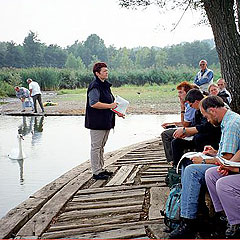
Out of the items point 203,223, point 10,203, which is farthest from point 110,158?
point 203,223

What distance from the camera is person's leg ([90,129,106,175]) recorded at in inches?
218

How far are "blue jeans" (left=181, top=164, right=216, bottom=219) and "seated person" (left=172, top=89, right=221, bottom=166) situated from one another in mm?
841

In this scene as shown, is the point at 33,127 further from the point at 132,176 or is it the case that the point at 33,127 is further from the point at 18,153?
A: the point at 132,176

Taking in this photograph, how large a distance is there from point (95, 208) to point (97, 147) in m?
1.27

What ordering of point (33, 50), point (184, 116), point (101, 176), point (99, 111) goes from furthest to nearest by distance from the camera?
point (33, 50)
point (101, 176)
point (99, 111)
point (184, 116)

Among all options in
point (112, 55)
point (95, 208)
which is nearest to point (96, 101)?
point (95, 208)

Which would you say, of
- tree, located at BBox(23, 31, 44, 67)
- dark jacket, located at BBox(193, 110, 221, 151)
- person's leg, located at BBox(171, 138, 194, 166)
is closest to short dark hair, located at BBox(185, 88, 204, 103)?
dark jacket, located at BBox(193, 110, 221, 151)

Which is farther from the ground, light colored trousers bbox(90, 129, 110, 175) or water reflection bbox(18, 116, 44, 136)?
light colored trousers bbox(90, 129, 110, 175)

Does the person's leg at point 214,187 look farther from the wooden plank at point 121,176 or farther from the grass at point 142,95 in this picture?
the grass at point 142,95

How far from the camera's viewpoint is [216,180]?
11.0 ft

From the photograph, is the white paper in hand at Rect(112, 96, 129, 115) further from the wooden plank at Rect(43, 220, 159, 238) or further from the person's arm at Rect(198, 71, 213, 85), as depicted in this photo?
the person's arm at Rect(198, 71, 213, 85)

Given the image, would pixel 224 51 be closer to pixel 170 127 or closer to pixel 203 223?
pixel 170 127

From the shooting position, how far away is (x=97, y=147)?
5586mm

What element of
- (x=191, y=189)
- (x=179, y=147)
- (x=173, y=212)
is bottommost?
(x=173, y=212)
